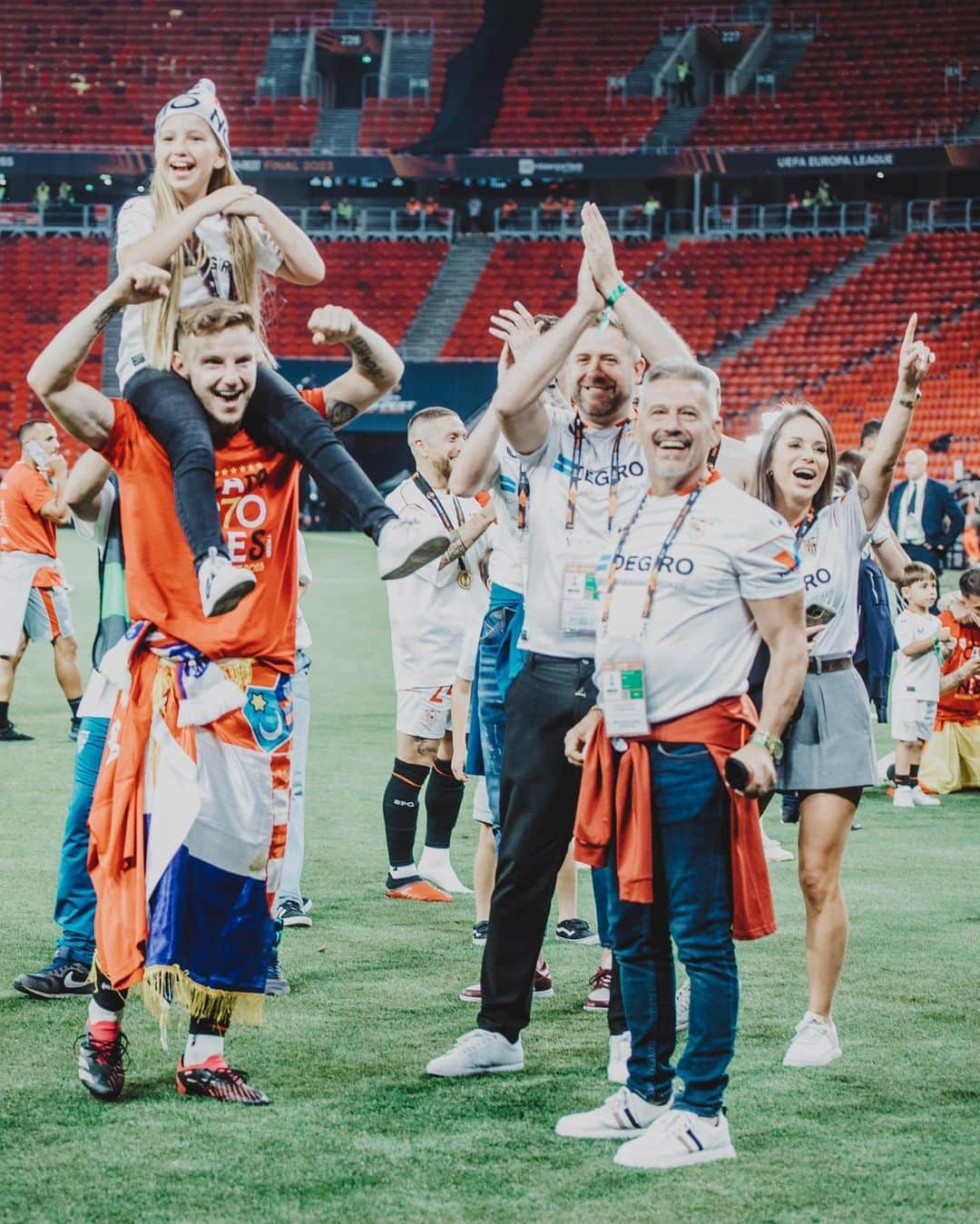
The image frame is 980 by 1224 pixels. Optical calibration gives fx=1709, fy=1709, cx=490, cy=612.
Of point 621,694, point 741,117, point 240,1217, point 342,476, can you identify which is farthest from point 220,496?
point 741,117

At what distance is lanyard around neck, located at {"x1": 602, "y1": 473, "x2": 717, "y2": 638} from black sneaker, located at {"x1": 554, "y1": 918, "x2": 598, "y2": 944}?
8.82 feet

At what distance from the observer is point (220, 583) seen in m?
3.91

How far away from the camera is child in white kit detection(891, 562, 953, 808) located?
977 cm

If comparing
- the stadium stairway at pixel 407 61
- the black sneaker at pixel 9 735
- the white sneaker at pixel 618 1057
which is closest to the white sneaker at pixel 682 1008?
the white sneaker at pixel 618 1057

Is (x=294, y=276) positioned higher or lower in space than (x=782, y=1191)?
higher

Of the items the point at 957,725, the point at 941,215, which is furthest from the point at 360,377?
the point at 941,215

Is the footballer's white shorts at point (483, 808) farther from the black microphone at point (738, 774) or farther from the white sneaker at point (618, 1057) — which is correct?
the black microphone at point (738, 774)

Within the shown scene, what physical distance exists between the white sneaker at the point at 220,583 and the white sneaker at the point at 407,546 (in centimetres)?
34

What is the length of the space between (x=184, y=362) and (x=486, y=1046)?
2.00 meters

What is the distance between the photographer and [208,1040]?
4.47m

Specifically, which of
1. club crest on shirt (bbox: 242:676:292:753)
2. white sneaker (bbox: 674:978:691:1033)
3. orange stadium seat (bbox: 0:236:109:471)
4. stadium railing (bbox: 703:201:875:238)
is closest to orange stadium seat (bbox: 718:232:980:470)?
stadium railing (bbox: 703:201:875:238)

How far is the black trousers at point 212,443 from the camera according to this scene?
13.4 ft

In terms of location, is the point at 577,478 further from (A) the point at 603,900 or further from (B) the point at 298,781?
(B) the point at 298,781

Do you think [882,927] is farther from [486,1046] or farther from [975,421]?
[975,421]
